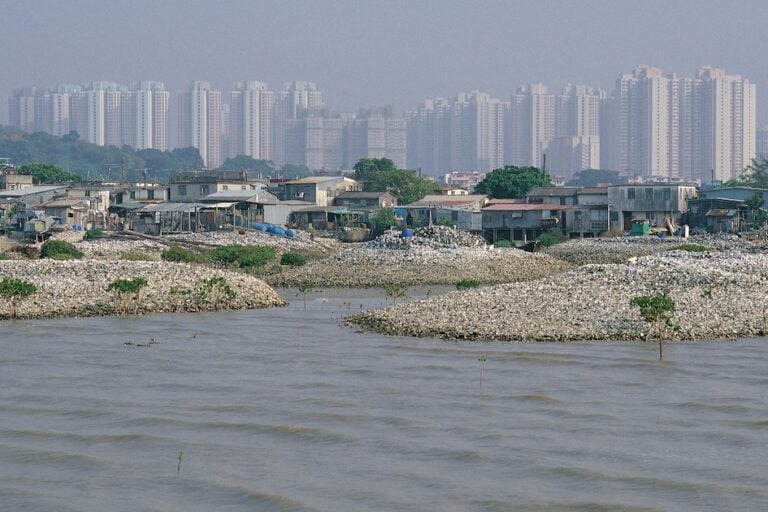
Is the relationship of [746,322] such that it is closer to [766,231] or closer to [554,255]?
[554,255]

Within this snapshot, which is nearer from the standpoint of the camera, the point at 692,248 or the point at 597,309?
the point at 597,309

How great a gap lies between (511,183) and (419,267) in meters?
28.7

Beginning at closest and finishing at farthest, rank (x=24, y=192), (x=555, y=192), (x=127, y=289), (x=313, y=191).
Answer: (x=127, y=289), (x=555, y=192), (x=313, y=191), (x=24, y=192)

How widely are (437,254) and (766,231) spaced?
49.8ft

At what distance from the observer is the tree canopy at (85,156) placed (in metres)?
148

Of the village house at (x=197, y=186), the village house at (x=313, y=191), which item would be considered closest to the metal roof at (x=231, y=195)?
the village house at (x=197, y=186)

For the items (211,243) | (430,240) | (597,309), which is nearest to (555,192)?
(430,240)

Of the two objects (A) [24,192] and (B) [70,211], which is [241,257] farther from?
(A) [24,192]

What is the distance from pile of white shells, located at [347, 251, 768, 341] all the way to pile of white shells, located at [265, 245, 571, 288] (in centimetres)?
780

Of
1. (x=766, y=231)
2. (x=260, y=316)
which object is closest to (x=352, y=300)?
(x=260, y=316)

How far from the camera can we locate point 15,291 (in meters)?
22.3

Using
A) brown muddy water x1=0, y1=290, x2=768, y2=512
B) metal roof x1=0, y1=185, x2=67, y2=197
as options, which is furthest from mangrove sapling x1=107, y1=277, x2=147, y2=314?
metal roof x1=0, y1=185, x2=67, y2=197

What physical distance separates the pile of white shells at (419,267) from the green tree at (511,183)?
2398 cm

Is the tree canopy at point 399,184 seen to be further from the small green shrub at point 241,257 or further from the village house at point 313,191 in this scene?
the small green shrub at point 241,257
